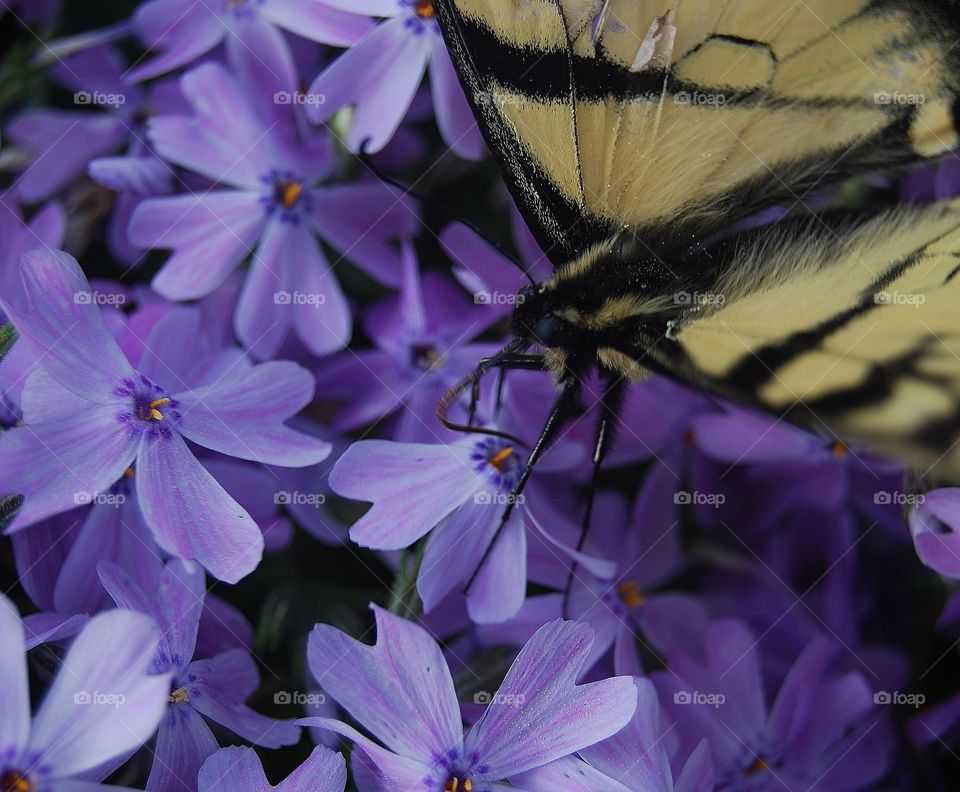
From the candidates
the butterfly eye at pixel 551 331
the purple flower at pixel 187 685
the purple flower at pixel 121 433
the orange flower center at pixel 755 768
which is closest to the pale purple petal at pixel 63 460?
the purple flower at pixel 121 433

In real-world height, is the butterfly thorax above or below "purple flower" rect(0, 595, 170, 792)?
above

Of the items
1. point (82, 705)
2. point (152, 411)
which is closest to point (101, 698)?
point (82, 705)

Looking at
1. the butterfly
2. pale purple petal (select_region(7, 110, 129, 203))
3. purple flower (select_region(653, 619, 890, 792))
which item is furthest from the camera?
pale purple petal (select_region(7, 110, 129, 203))

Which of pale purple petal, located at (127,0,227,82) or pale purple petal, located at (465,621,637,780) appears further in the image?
pale purple petal, located at (127,0,227,82)

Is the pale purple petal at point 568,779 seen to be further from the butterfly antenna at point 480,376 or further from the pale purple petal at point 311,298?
the pale purple petal at point 311,298

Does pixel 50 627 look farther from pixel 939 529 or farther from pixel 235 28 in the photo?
pixel 939 529

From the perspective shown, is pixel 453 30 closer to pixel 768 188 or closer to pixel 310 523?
pixel 768 188

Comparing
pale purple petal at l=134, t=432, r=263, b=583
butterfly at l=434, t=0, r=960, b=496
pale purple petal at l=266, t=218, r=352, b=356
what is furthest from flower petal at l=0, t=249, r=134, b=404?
butterfly at l=434, t=0, r=960, b=496

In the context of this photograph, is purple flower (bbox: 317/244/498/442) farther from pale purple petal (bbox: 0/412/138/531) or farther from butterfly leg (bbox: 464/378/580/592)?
pale purple petal (bbox: 0/412/138/531)
